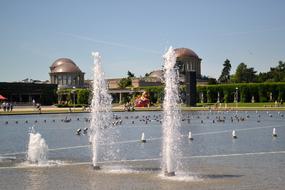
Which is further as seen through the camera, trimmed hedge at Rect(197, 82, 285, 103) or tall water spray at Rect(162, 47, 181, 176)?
trimmed hedge at Rect(197, 82, 285, 103)

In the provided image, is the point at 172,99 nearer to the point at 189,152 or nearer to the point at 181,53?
the point at 189,152

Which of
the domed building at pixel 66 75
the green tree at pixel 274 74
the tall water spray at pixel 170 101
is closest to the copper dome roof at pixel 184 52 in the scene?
the green tree at pixel 274 74

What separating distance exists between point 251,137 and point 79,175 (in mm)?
16167

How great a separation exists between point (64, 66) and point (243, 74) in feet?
173

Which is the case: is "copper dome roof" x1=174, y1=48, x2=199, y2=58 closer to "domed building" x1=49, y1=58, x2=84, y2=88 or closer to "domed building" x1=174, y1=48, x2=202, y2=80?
"domed building" x1=174, y1=48, x2=202, y2=80

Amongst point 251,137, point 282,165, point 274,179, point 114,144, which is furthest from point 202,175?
point 251,137

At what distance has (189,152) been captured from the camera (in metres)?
22.8

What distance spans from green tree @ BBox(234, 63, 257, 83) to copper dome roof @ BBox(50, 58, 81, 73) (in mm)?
46698

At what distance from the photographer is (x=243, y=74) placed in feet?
479

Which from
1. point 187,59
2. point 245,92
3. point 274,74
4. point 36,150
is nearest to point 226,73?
point 187,59

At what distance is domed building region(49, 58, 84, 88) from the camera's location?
15375 cm

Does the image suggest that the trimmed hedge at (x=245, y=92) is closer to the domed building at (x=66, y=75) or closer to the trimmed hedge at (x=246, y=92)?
the trimmed hedge at (x=246, y=92)

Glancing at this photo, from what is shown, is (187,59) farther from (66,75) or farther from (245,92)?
(245,92)

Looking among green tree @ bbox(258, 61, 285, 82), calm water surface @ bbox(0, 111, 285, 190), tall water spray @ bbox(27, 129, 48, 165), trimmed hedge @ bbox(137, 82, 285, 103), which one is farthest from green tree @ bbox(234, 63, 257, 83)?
tall water spray @ bbox(27, 129, 48, 165)
